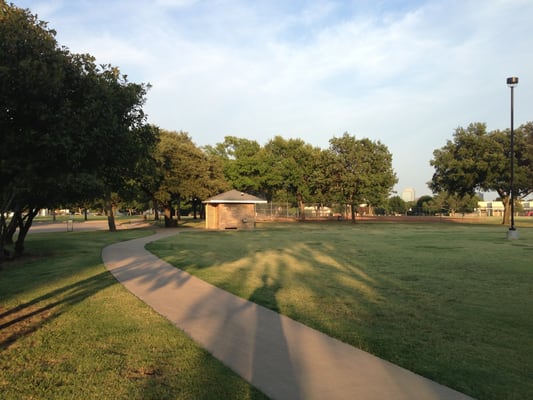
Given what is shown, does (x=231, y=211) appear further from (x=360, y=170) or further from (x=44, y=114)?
(x=44, y=114)

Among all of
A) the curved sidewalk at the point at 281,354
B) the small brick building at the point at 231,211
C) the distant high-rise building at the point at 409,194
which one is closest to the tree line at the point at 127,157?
the small brick building at the point at 231,211

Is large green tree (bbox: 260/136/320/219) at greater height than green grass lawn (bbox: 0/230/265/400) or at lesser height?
greater

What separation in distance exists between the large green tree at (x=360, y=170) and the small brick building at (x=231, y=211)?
Answer: 1549cm

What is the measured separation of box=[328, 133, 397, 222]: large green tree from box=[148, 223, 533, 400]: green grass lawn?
31.2 m

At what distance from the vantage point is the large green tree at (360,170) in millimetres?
47125

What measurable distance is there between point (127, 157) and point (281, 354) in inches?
422

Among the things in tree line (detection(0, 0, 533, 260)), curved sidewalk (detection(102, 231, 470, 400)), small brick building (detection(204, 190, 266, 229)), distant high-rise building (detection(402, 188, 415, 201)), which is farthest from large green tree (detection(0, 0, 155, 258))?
distant high-rise building (detection(402, 188, 415, 201))

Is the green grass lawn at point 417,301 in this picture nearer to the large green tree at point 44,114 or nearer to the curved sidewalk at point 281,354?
the curved sidewalk at point 281,354

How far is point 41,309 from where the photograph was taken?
7.54 meters

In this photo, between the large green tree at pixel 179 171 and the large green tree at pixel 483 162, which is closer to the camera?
the large green tree at pixel 179 171

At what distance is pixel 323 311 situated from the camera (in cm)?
728

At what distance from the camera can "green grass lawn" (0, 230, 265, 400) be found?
406cm

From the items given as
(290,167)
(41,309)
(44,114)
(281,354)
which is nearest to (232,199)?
(290,167)

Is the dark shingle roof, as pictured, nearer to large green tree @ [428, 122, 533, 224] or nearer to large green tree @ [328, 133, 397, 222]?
large green tree @ [328, 133, 397, 222]
